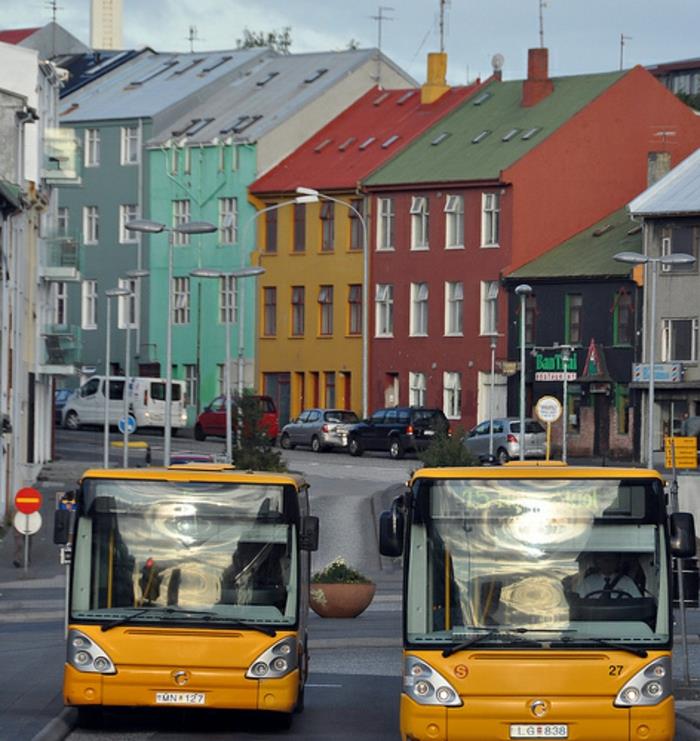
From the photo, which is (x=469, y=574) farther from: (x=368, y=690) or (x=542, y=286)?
(x=542, y=286)

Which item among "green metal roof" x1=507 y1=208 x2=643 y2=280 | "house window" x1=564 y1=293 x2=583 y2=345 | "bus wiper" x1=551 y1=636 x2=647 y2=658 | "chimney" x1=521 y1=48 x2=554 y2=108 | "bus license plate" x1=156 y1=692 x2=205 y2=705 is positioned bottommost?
"bus license plate" x1=156 y1=692 x2=205 y2=705

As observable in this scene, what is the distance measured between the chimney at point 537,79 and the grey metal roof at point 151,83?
15.9 meters

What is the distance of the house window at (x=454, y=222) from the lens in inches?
3334

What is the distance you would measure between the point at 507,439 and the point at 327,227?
18.6m

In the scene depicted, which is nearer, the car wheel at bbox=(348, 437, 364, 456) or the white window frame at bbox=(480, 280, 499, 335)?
the car wheel at bbox=(348, 437, 364, 456)

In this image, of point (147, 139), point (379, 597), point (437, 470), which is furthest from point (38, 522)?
point (147, 139)

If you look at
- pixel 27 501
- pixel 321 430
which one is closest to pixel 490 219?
A: pixel 321 430

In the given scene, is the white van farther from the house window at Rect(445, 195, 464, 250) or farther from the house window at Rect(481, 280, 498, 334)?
the house window at Rect(481, 280, 498, 334)

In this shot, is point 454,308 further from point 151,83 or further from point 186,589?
point 186,589

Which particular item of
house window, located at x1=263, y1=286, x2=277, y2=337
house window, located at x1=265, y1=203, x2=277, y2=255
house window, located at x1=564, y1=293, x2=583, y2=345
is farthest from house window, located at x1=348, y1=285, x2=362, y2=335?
house window, located at x1=564, y1=293, x2=583, y2=345

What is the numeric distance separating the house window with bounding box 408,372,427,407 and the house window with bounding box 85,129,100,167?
60.5ft

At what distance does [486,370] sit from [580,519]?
65.3 m

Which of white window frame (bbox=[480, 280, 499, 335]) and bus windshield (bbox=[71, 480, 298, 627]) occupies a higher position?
white window frame (bbox=[480, 280, 499, 335])

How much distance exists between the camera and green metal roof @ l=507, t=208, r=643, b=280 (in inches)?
3157
